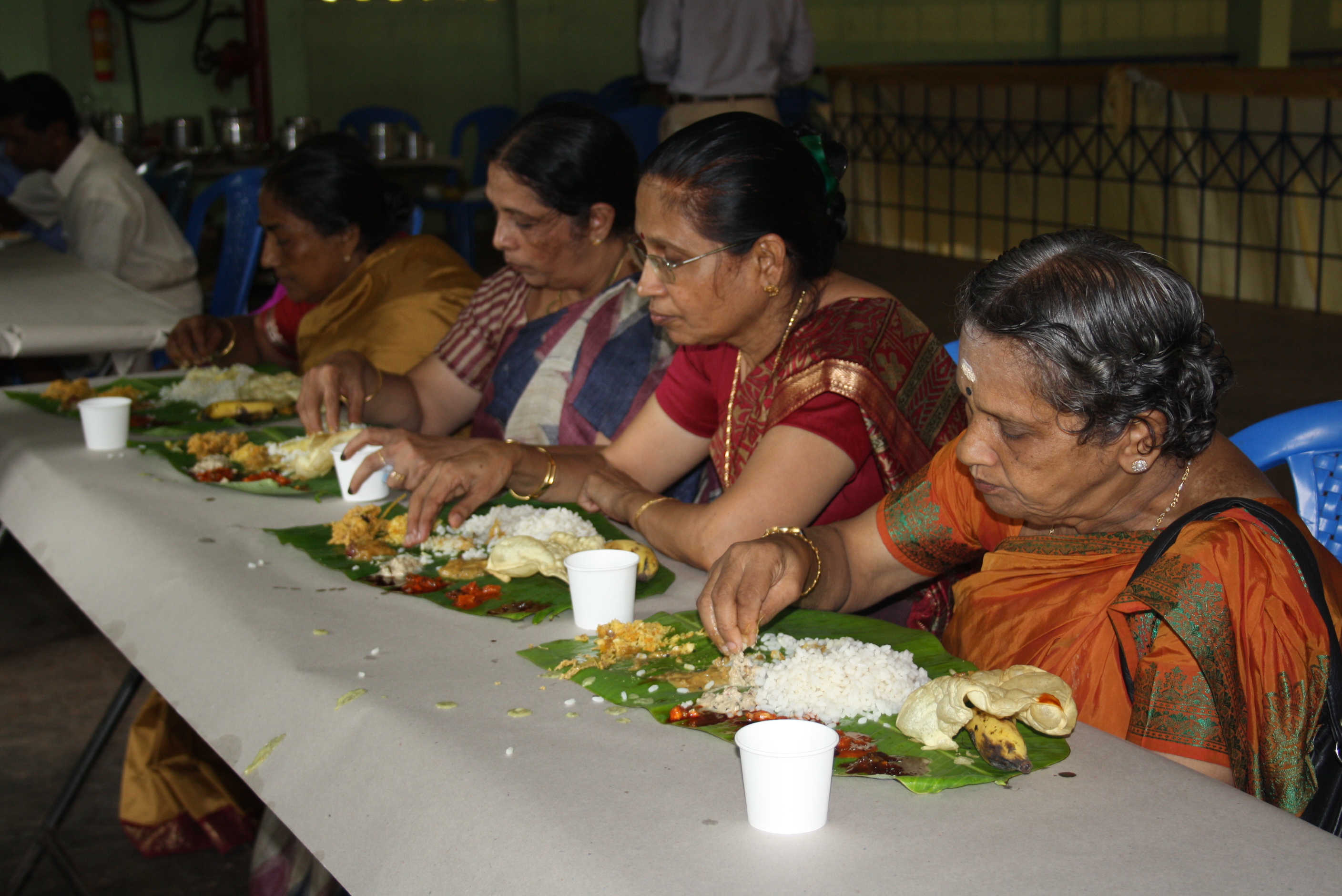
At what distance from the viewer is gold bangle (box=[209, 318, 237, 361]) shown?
348cm

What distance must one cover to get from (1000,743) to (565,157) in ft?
5.83

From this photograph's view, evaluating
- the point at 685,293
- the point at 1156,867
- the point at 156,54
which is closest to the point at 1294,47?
the point at 156,54

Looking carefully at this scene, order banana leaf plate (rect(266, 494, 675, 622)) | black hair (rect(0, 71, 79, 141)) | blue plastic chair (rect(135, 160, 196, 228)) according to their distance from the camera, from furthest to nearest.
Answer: blue plastic chair (rect(135, 160, 196, 228)), black hair (rect(0, 71, 79, 141)), banana leaf plate (rect(266, 494, 675, 622))

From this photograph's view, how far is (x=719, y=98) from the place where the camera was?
288 inches

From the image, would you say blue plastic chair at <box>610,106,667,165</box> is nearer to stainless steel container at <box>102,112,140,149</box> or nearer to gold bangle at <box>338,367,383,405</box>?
stainless steel container at <box>102,112,140,149</box>

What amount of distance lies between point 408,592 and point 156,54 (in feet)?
28.5

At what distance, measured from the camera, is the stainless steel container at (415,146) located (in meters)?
7.83

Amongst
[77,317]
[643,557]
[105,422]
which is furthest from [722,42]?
[643,557]

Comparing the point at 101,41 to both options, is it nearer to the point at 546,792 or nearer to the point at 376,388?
the point at 376,388

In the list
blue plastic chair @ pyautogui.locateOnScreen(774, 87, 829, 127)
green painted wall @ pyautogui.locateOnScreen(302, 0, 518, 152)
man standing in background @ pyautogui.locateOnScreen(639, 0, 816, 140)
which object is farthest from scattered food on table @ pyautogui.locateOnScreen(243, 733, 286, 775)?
green painted wall @ pyautogui.locateOnScreen(302, 0, 518, 152)

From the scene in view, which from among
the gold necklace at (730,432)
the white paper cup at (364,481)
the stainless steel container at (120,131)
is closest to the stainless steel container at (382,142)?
the stainless steel container at (120,131)

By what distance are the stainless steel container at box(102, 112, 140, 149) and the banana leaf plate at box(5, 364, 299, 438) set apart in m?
5.64

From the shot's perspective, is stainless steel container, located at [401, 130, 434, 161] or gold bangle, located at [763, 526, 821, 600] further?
stainless steel container, located at [401, 130, 434, 161]

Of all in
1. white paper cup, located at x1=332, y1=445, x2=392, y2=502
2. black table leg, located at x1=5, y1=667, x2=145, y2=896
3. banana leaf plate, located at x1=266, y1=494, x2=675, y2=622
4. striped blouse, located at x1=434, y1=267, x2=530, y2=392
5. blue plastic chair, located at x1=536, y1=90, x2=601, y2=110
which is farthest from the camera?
blue plastic chair, located at x1=536, y1=90, x2=601, y2=110
